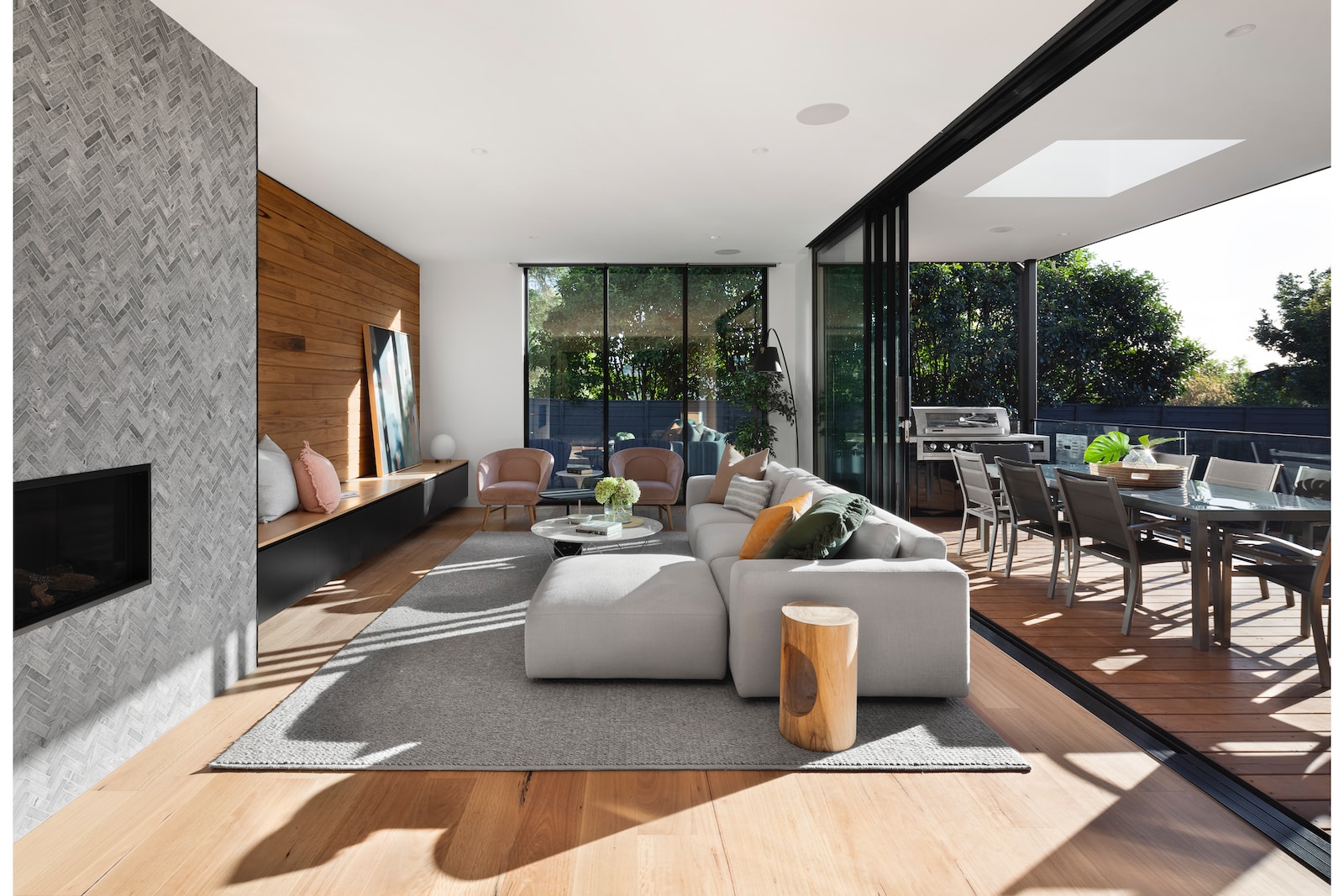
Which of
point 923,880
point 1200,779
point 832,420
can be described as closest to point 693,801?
point 923,880

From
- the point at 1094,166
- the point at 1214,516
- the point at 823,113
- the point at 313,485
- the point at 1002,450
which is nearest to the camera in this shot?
the point at 1214,516

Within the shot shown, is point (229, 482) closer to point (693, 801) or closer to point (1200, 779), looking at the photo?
point (693, 801)

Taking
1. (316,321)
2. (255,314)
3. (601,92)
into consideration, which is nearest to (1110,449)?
(601,92)

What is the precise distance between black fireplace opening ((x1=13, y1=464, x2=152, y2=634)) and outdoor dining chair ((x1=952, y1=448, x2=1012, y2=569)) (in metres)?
4.48

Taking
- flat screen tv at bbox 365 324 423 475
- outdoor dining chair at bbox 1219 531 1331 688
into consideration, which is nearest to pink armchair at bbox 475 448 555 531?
flat screen tv at bbox 365 324 423 475

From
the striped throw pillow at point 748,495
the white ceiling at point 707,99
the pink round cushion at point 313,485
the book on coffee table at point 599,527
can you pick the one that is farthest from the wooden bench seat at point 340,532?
the striped throw pillow at point 748,495

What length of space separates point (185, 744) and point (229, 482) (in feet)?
3.29

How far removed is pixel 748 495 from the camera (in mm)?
4859

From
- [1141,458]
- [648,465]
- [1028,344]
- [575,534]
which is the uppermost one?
[1028,344]

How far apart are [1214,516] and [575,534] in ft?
10.7

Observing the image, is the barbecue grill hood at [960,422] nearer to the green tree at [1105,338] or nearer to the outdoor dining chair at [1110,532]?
the green tree at [1105,338]

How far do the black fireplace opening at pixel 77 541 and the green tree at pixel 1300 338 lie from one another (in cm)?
838

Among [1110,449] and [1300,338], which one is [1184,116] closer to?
[1110,449]

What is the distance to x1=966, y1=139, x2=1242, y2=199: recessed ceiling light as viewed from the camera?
166 inches
